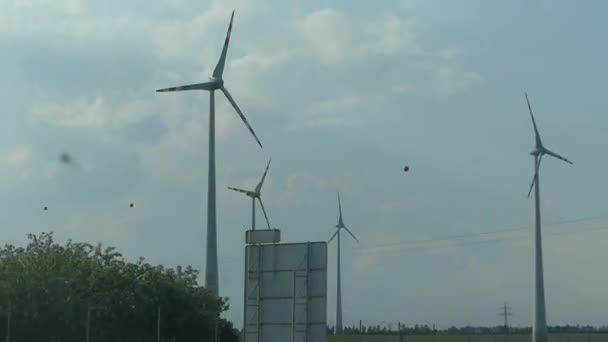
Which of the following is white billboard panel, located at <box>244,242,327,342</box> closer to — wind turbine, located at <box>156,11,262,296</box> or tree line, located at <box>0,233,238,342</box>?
tree line, located at <box>0,233,238,342</box>

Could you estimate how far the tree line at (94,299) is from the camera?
5072 cm

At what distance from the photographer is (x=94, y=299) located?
53.1m

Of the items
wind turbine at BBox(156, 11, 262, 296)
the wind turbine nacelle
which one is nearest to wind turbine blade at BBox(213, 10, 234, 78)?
wind turbine at BBox(156, 11, 262, 296)

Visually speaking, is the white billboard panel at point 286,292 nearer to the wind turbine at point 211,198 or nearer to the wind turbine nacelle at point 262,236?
the wind turbine nacelle at point 262,236

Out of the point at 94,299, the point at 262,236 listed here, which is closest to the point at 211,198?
the point at 94,299

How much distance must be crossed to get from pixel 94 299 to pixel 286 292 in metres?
27.4

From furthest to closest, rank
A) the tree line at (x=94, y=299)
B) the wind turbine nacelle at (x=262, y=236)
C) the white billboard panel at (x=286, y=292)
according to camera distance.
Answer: the tree line at (x=94, y=299)
the wind turbine nacelle at (x=262, y=236)
the white billboard panel at (x=286, y=292)

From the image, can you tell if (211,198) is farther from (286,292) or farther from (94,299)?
(286,292)

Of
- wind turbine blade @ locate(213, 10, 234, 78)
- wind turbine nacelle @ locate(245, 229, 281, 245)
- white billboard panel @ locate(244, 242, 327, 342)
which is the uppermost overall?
wind turbine blade @ locate(213, 10, 234, 78)

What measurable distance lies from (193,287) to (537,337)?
21800 millimetres

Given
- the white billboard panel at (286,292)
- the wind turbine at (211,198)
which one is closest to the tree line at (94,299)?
the wind turbine at (211,198)

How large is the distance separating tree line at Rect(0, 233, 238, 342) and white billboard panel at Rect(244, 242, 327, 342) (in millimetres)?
20328

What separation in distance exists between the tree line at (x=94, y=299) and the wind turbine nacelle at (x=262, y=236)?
20634mm

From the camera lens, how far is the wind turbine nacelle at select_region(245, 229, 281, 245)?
90.6ft
